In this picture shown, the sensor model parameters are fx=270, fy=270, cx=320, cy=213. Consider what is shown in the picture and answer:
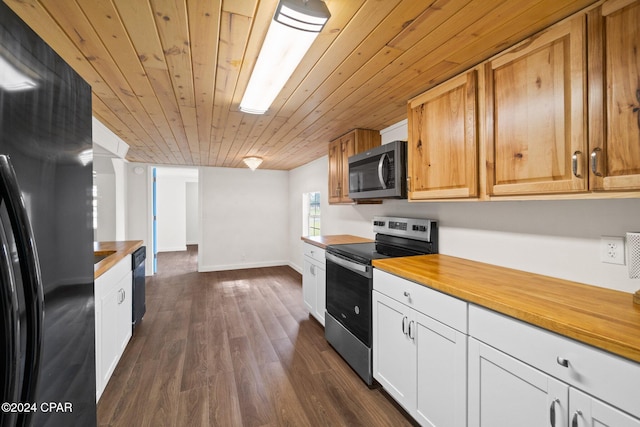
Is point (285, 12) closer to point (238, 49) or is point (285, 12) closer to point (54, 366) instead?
point (238, 49)

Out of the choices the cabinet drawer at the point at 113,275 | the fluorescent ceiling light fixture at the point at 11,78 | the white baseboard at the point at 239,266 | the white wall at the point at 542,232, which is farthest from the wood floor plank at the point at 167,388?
the white baseboard at the point at 239,266

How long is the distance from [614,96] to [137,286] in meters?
3.83

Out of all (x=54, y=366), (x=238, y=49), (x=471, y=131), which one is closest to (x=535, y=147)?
(x=471, y=131)

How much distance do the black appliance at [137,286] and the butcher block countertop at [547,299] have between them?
2.61m

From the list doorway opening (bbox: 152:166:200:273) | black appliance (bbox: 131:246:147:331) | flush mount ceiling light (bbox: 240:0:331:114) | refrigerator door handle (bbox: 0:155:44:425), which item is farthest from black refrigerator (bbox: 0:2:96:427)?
doorway opening (bbox: 152:166:200:273)

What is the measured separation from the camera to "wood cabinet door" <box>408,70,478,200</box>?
1.59 metres

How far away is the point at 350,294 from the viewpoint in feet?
7.39

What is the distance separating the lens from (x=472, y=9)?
1132mm

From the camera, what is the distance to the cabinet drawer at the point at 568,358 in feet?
2.63

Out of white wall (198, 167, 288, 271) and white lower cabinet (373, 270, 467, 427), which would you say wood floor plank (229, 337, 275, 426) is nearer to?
white lower cabinet (373, 270, 467, 427)

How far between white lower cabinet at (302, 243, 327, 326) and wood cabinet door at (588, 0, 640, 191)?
2.17 metres

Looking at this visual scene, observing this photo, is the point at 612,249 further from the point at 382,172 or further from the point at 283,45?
the point at 283,45

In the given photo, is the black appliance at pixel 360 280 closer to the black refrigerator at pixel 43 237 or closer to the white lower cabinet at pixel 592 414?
the white lower cabinet at pixel 592 414

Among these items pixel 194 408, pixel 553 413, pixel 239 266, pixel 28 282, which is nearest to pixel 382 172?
pixel 553 413
